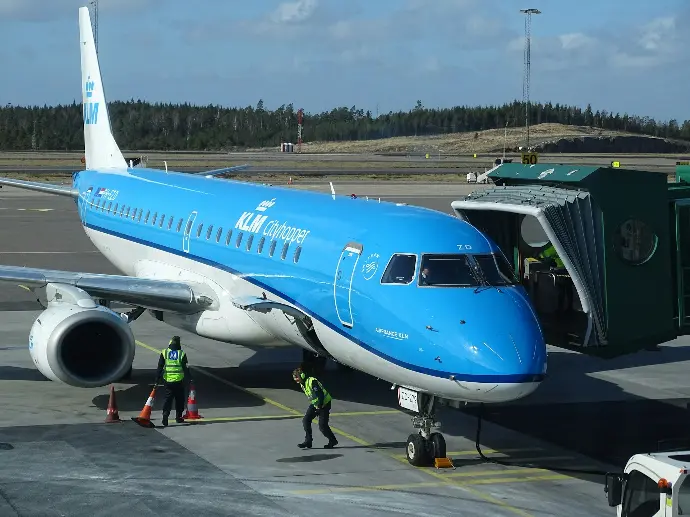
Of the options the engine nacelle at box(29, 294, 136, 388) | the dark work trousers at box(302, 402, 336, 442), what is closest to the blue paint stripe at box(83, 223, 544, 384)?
the dark work trousers at box(302, 402, 336, 442)

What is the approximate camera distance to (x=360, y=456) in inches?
818

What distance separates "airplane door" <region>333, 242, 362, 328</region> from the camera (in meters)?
20.8

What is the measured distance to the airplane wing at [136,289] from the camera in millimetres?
26125

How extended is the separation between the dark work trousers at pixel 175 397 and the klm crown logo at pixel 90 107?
751 inches

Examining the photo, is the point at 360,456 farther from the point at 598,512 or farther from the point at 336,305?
the point at 598,512

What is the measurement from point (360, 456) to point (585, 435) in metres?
4.75

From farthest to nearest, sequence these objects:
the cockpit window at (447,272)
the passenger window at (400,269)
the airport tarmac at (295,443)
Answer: the passenger window at (400,269) → the cockpit window at (447,272) → the airport tarmac at (295,443)

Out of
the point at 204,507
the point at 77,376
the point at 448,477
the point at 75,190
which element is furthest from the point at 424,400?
the point at 75,190

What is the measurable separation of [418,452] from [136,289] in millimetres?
8893

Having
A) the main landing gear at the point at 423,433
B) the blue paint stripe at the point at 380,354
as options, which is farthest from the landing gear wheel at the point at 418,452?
the blue paint stripe at the point at 380,354

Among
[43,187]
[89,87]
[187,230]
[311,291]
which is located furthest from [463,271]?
[89,87]

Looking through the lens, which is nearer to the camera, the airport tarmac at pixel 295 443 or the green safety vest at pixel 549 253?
the airport tarmac at pixel 295 443

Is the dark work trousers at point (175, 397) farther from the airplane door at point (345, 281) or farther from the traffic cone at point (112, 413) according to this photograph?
the airplane door at point (345, 281)

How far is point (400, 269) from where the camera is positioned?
20.0m
